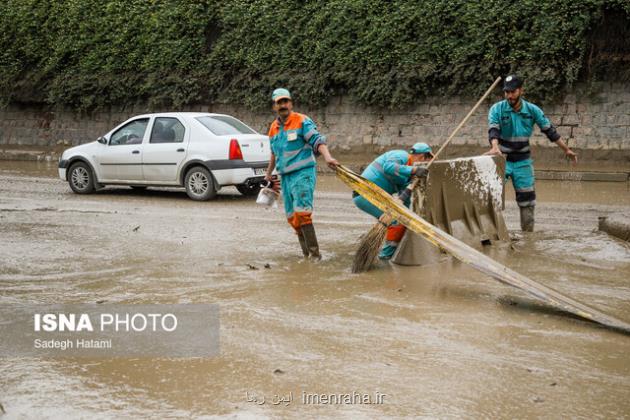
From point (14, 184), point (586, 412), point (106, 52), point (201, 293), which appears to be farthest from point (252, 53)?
point (586, 412)

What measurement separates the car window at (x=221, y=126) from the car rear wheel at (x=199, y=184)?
735mm

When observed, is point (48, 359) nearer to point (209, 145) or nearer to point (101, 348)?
point (101, 348)

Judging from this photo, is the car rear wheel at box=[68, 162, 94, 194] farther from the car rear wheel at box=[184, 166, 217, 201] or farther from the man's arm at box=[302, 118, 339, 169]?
the man's arm at box=[302, 118, 339, 169]

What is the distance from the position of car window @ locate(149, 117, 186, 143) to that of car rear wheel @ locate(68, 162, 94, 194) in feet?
5.11

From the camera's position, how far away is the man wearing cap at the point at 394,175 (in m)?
8.39

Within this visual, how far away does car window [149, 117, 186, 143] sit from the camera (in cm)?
1500

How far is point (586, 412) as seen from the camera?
4.55 meters

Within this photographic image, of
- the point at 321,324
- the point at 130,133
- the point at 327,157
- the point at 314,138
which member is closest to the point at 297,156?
the point at 314,138

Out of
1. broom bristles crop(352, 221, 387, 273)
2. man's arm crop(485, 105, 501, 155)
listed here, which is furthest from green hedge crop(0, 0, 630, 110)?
broom bristles crop(352, 221, 387, 273)

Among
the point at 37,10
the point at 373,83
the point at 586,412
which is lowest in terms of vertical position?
the point at 586,412

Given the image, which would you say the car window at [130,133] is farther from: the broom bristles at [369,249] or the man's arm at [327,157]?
the broom bristles at [369,249]

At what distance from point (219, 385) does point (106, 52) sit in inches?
914

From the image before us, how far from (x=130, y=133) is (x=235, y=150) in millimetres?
2403

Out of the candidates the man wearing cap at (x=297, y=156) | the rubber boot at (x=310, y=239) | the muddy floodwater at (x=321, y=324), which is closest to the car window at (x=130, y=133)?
the muddy floodwater at (x=321, y=324)
